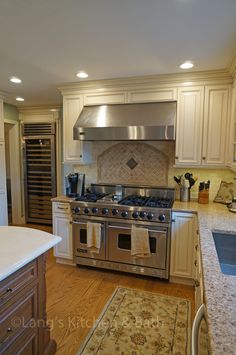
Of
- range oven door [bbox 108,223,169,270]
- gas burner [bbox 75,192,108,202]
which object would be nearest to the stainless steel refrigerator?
gas burner [bbox 75,192,108,202]

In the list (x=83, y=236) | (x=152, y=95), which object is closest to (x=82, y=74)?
(x=152, y=95)

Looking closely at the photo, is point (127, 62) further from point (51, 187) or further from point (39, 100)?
point (51, 187)

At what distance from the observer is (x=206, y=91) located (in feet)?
9.16

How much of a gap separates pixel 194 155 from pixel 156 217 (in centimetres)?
94

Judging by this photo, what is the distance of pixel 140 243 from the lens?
110 inches

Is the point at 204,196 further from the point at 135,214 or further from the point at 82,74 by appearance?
the point at 82,74

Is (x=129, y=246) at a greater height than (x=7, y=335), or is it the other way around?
(x=7, y=335)

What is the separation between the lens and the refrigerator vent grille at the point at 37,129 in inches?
187

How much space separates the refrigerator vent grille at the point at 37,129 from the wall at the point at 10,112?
0.25m

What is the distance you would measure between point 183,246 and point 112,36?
2310mm

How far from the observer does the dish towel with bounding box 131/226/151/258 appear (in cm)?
276

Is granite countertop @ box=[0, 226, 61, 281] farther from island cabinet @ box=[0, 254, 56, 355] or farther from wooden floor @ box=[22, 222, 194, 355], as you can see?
wooden floor @ box=[22, 222, 194, 355]

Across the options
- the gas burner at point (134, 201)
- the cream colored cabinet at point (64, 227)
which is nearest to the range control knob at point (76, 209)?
the cream colored cabinet at point (64, 227)

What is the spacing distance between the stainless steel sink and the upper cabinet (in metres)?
1.23
